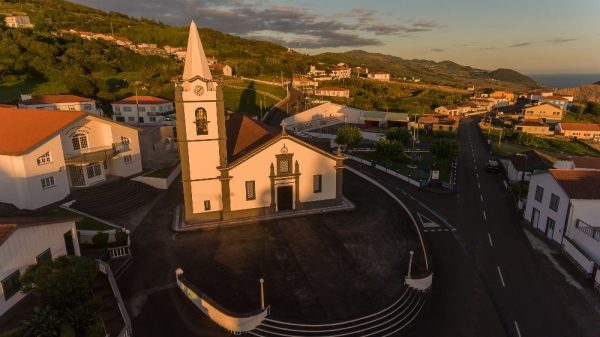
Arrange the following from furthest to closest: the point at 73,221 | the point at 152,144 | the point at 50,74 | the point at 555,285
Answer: the point at 50,74, the point at 152,144, the point at 555,285, the point at 73,221

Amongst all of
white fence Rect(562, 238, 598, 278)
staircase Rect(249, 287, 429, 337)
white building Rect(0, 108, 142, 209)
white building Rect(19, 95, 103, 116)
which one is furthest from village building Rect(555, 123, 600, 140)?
white building Rect(19, 95, 103, 116)

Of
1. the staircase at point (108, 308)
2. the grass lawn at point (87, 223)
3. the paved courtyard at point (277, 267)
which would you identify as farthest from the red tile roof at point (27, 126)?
the staircase at point (108, 308)

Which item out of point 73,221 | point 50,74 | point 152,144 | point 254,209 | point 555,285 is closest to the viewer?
point 73,221

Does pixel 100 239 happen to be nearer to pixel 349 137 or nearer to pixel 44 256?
pixel 44 256

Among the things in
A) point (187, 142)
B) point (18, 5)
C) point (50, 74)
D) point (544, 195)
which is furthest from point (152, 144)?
point (18, 5)

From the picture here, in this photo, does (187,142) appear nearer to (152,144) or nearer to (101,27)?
(152,144)

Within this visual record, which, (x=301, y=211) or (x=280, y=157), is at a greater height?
(x=280, y=157)

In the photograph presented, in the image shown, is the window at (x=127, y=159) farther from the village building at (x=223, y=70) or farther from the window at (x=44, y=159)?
the village building at (x=223, y=70)
